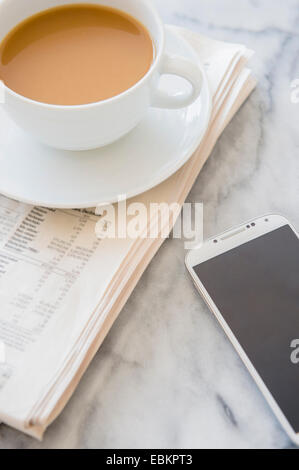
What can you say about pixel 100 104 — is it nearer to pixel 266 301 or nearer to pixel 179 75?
pixel 179 75

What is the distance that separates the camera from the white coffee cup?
1.58ft

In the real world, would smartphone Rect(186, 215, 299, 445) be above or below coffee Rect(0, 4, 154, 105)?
below

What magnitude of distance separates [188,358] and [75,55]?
333mm

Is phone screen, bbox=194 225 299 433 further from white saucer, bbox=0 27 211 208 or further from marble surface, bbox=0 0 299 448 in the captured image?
white saucer, bbox=0 27 211 208

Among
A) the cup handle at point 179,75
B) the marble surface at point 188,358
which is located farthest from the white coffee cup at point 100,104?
the marble surface at point 188,358

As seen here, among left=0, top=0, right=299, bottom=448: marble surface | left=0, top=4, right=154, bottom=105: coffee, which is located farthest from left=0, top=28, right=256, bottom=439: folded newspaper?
left=0, top=4, right=154, bottom=105: coffee

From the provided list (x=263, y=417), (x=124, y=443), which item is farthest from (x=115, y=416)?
(x=263, y=417)

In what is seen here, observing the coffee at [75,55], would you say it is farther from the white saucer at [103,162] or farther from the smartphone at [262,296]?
the smartphone at [262,296]

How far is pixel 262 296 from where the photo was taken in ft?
1.75

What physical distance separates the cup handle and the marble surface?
11 centimetres

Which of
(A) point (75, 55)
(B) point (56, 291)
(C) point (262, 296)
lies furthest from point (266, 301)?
(A) point (75, 55)

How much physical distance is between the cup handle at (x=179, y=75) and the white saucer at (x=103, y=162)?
44 mm
